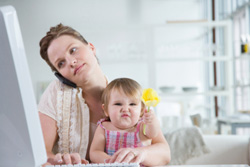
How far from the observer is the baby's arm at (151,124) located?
1.12 m

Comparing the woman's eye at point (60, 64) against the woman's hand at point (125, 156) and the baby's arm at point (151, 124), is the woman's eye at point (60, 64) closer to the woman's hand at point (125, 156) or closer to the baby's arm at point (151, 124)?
the baby's arm at point (151, 124)

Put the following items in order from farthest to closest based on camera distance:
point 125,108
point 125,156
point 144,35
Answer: point 144,35 → point 125,108 → point 125,156

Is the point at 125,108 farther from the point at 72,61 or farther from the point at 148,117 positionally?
the point at 72,61

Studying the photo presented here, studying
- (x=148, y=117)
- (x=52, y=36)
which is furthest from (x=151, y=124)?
(x=52, y=36)

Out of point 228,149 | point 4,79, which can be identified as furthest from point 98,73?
point 228,149

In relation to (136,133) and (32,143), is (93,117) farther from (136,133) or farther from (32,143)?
(32,143)

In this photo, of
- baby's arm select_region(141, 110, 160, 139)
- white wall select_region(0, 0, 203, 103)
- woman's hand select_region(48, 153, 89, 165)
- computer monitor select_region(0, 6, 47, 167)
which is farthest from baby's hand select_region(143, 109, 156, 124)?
white wall select_region(0, 0, 203, 103)

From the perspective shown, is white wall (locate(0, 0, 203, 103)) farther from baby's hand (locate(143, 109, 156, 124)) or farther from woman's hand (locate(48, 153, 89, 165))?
woman's hand (locate(48, 153, 89, 165))

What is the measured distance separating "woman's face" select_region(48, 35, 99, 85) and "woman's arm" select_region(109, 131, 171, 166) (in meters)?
0.36

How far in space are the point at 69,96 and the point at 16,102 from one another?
2.38 ft

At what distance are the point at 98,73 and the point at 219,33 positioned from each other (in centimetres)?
535

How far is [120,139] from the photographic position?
48.4 inches

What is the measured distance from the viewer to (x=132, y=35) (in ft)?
25.4

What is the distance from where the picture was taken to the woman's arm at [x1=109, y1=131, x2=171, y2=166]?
2.92ft
